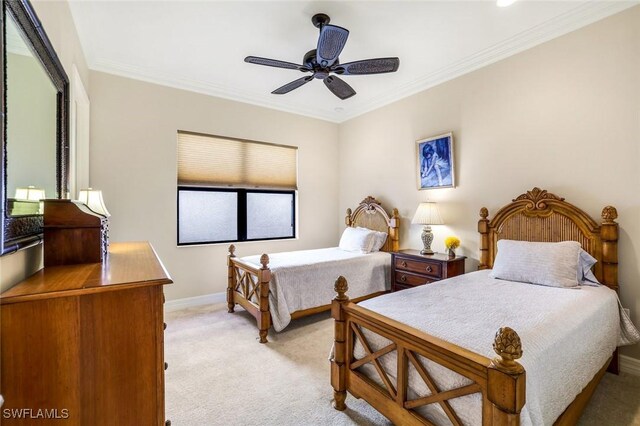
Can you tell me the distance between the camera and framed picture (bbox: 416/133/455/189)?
3.58m

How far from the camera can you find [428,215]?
3.56 m

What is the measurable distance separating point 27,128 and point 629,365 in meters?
4.27

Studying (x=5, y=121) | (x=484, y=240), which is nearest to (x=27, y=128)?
(x=5, y=121)

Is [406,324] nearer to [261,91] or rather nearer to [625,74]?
[625,74]

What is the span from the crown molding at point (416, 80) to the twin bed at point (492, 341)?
4.95 ft

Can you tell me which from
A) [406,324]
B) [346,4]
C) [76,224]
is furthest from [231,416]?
[346,4]

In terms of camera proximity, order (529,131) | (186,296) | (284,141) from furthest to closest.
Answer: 1. (284,141)
2. (186,296)
3. (529,131)

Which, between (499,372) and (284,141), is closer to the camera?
(499,372)

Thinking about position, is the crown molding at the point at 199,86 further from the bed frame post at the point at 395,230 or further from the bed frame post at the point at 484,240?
the bed frame post at the point at 484,240

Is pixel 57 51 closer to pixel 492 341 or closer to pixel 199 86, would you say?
pixel 199 86

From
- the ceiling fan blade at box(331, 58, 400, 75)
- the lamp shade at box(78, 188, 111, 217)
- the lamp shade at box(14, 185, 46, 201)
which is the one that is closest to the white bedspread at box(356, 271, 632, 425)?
the lamp shade at box(14, 185, 46, 201)

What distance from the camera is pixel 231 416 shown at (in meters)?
1.90

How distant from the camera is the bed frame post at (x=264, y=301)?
2938 mm

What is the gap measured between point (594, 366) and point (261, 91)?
437cm
